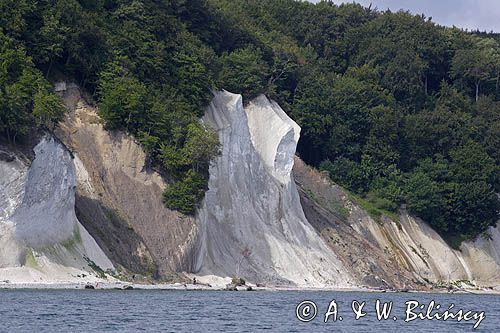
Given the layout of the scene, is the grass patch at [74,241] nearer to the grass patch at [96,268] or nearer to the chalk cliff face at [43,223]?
the chalk cliff face at [43,223]

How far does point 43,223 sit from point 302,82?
38318 mm

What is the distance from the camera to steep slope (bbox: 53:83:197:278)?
67750 mm

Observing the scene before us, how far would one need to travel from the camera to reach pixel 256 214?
3113 inches

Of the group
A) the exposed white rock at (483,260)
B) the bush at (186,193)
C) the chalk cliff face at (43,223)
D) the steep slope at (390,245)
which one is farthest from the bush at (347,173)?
the chalk cliff face at (43,223)

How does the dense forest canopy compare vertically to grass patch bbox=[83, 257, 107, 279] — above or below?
above

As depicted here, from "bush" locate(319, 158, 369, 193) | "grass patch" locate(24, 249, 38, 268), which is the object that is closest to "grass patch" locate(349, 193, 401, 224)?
"bush" locate(319, 158, 369, 193)

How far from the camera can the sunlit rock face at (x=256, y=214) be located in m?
74.6

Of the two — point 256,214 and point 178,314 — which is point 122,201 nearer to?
point 256,214

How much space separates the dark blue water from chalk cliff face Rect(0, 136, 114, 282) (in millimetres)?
3124

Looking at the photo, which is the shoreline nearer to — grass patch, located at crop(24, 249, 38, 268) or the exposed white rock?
grass patch, located at crop(24, 249, 38, 268)

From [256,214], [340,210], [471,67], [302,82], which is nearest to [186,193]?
[256,214]

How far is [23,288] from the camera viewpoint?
58.5 m

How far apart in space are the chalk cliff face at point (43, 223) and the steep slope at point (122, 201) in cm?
289

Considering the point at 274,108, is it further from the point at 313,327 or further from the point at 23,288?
the point at 313,327
